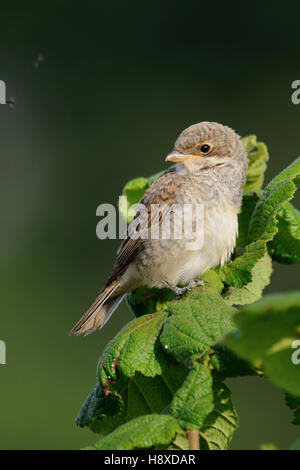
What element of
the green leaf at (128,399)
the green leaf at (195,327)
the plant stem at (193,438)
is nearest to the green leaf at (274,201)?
the green leaf at (195,327)

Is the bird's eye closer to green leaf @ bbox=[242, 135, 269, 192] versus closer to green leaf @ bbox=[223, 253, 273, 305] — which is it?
green leaf @ bbox=[242, 135, 269, 192]

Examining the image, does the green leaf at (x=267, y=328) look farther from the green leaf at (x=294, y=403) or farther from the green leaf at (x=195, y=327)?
the green leaf at (x=294, y=403)

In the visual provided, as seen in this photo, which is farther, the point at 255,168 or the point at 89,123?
the point at 89,123

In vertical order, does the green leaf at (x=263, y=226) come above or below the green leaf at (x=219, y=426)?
above

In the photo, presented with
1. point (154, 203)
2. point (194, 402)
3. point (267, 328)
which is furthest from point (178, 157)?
point (267, 328)

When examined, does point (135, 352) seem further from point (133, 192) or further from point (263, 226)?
point (133, 192)

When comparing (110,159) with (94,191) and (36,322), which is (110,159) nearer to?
(94,191)
